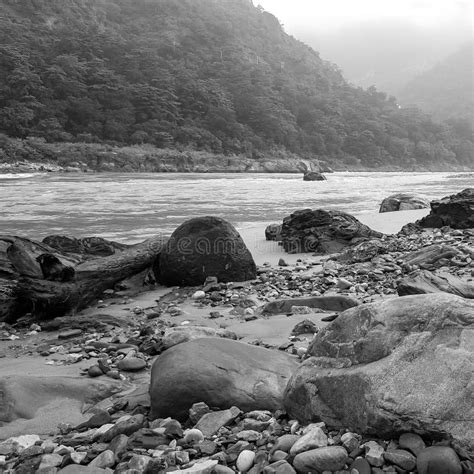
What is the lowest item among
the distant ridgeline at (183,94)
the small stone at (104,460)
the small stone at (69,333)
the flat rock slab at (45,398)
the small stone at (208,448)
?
the small stone at (69,333)

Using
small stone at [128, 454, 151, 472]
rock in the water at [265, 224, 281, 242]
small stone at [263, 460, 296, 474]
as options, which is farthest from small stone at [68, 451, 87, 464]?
rock in the water at [265, 224, 281, 242]

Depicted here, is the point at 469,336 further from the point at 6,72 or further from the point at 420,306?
the point at 6,72

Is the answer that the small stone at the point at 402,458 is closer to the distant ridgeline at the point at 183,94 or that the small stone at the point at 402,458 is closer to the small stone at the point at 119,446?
the small stone at the point at 119,446

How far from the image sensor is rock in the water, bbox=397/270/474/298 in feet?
13.7

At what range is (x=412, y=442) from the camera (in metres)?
1.77

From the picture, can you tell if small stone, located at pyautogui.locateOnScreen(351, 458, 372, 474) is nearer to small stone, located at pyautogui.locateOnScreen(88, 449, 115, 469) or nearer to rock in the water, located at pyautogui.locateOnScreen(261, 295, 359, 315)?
small stone, located at pyautogui.locateOnScreen(88, 449, 115, 469)

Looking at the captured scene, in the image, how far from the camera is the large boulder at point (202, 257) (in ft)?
19.2

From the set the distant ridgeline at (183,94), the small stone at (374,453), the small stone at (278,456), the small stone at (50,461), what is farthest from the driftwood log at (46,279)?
the distant ridgeline at (183,94)

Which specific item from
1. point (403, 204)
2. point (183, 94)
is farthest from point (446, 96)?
point (403, 204)

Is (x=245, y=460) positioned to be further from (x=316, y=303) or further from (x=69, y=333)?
(x=316, y=303)

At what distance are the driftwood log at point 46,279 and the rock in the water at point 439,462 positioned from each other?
3690 mm

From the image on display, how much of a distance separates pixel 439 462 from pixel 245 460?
671 mm

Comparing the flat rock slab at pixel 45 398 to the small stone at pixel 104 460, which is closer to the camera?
the small stone at pixel 104 460

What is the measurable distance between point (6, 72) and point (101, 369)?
63956mm
